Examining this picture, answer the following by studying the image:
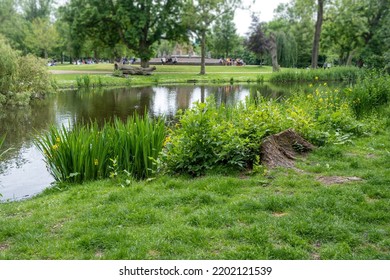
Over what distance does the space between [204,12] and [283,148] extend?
123ft

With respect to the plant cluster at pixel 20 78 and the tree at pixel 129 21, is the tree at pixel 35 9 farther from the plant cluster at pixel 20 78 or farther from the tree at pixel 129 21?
the plant cluster at pixel 20 78

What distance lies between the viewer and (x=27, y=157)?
35.5 ft

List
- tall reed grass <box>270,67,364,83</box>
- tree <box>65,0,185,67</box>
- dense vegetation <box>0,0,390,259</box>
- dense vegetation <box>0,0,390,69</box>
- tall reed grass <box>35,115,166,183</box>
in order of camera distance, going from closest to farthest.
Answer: dense vegetation <box>0,0,390,259</box>
tall reed grass <box>35,115,166,183</box>
tall reed grass <box>270,67,364,83</box>
tree <box>65,0,185,67</box>
dense vegetation <box>0,0,390,69</box>

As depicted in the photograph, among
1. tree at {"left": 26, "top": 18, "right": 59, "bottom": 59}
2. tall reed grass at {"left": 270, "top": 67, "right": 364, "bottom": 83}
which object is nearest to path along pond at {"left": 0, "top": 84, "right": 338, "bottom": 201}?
tall reed grass at {"left": 270, "top": 67, "right": 364, "bottom": 83}

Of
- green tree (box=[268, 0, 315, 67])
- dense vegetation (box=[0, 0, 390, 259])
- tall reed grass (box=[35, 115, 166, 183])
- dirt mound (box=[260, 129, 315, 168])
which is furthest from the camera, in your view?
green tree (box=[268, 0, 315, 67])

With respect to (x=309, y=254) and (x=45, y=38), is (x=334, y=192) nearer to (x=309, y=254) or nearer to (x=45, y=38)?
(x=309, y=254)

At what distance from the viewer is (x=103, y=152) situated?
758 cm

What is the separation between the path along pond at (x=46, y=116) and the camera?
8.98 m

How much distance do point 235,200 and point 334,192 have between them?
1376 millimetres

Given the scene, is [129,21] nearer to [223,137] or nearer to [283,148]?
[283,148]

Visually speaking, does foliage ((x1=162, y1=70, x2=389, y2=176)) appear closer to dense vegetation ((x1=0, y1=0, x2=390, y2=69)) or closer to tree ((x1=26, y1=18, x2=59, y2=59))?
dense vegetation ((x1=0, y1=0, x2=390, y2=69))

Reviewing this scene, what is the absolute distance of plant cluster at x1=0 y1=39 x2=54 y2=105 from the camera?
20125mm

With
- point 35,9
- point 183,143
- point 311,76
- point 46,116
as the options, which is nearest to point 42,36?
point 35,9

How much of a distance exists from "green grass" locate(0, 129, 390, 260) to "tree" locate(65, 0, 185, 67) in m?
36.3
